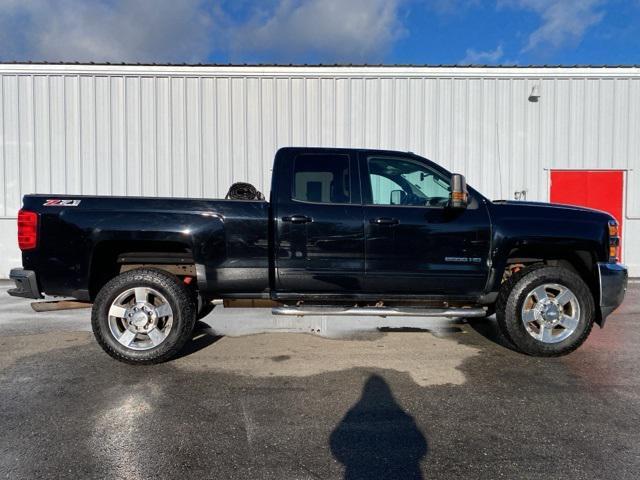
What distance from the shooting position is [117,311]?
4.22 meters

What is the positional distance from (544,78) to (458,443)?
9671 mm

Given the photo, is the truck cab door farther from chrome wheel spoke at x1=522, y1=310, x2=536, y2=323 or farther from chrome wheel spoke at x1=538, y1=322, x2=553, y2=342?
chrome wheel spoke at x1=538, y1=322, x2=553, y2=342

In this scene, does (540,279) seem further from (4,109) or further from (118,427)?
(4,109)

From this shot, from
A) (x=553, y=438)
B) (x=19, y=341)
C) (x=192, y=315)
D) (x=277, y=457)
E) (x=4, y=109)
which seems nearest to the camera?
(x=277, y=457)

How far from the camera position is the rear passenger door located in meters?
4.34

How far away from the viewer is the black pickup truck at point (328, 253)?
421 cm

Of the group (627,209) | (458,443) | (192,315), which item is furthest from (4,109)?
(627,209)

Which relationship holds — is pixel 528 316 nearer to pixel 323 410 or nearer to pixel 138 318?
pixel 323 410

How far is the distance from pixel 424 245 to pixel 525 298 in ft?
3.60

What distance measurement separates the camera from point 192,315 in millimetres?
4305

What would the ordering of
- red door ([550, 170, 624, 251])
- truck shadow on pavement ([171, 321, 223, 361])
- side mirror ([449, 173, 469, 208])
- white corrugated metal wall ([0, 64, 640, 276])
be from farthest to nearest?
red door ([550, 170, 624, 251]) < white corrugated metal wall ([0, 64, 640, 276]) < truck shadow on pavement ([171, 321, 223, 361]) < side mirror ([449, 173, 469, 208])

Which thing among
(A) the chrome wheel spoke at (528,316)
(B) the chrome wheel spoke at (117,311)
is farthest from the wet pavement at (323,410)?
(B) the chrome wheel spoke at (117,311)

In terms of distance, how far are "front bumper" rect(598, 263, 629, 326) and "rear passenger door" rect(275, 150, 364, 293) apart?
7.59 ft

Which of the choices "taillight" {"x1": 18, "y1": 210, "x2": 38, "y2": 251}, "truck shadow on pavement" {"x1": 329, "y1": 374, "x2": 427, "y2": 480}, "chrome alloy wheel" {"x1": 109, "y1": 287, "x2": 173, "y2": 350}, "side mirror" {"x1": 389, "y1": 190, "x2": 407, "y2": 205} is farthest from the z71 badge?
"truck shadow on pavement" {"x1": 329, "y1": 374, "x2": 427, "y2": 480}
